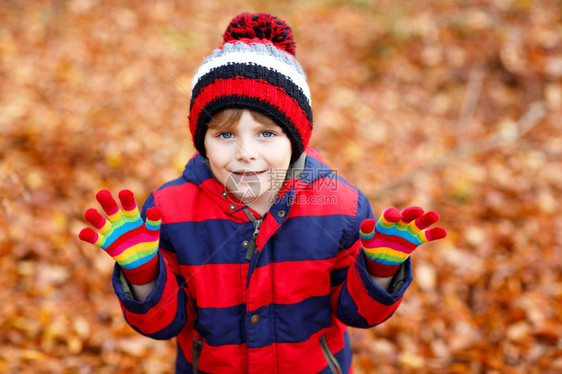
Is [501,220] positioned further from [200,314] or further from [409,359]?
[200,314]

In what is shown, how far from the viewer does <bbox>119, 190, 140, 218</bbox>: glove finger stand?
1.58 metres

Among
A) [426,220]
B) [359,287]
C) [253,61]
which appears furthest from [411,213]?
[253,61]

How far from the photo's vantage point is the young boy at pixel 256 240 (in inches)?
68.5

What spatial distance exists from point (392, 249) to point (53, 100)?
4717mm

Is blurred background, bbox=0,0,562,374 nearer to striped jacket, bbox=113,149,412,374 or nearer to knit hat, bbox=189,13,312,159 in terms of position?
striped jacket, bbox=113,149,412,374

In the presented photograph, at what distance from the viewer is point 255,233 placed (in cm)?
189

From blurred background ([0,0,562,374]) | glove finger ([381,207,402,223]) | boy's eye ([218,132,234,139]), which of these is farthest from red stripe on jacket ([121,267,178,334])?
blurred background ([0,0,562,374])

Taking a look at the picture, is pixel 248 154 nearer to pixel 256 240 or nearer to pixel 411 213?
pixel 256 240

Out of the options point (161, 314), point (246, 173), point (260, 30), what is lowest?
point (161, 314)

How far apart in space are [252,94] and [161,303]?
918 millimetres

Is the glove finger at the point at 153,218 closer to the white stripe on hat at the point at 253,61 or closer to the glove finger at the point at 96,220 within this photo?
the glove finger at the point at 96,220

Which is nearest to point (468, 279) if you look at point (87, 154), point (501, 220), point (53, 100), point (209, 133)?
point (501, 220)

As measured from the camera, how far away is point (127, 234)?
1.63 metres

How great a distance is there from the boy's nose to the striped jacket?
24cm
